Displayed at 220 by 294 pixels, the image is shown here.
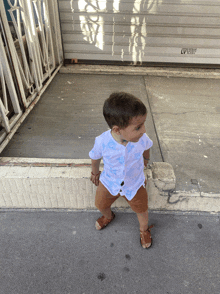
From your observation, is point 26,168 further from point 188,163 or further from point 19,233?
point 188,163

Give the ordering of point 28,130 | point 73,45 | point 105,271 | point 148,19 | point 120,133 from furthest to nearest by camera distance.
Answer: point 73,45, point 148,19, point 28,130, point 105,271, point 120,133

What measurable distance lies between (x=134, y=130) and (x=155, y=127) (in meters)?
1.89

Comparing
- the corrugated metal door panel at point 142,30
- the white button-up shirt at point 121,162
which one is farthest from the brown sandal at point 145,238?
the corrugated metal door panel at point 142,30

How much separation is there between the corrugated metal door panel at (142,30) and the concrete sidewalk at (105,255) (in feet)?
13.7

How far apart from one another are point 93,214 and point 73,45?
14.1 ft

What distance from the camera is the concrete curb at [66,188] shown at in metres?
2.05

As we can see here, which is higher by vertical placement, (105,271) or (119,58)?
(119,58)

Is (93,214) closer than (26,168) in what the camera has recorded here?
No

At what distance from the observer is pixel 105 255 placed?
1894mm

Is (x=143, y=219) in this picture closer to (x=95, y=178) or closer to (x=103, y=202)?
(x=103, y=202)

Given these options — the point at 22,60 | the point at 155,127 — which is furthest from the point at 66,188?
the point at 22,60

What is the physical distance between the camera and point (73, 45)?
5141 mm

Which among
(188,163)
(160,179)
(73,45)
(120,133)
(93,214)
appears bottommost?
(93,214)

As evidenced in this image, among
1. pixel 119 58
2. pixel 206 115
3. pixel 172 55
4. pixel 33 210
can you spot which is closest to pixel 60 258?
pixel 33 210
